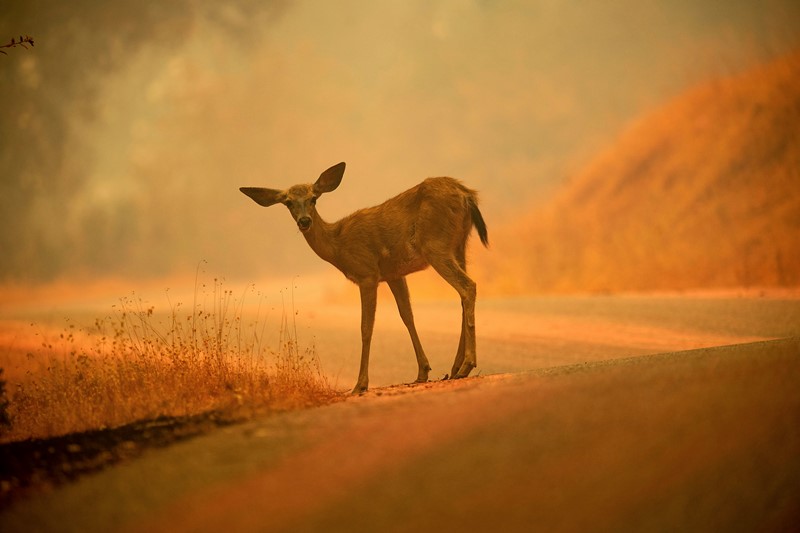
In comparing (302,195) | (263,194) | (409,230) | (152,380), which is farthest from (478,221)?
(152,380)

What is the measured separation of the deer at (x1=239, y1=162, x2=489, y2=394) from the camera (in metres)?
8.37

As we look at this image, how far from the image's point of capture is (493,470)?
3873mm

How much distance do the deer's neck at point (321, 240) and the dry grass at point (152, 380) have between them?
108 centimetres

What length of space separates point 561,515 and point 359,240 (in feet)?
18.1

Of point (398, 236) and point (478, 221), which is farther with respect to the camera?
point (478, 221)

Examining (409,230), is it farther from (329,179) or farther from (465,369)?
(465,369)

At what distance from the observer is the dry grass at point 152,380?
6.31 meters

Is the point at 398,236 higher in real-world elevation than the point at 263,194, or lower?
lower

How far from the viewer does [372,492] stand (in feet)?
12.4

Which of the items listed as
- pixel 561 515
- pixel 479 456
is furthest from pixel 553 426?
pixel 561 515

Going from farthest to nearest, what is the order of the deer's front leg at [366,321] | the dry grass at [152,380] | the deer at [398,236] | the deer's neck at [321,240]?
the deer's neck at [321,240] → the deer at [398,236] → the deer's front leg at [366,321] → the dry grass at [152,380]

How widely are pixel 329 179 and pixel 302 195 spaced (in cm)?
40

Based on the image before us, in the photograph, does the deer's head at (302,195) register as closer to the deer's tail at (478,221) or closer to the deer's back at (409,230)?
the deer's back at (409,230)

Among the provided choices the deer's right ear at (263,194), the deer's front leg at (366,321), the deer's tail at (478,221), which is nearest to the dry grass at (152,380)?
the deer's front leg at (366,321)
